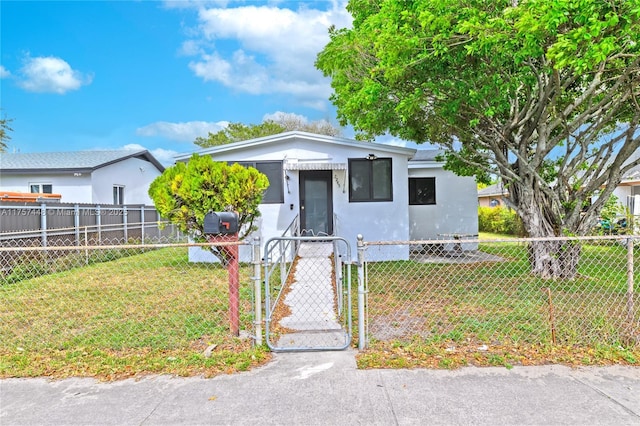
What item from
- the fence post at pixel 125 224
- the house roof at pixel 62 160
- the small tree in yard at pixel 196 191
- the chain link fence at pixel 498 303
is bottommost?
the chain link fence at pixel 498 303

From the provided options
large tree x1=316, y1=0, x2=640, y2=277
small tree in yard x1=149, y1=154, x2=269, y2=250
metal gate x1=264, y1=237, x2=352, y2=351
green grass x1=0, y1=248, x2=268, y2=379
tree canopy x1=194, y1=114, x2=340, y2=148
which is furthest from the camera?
tree canopy x1=194, y1=114, x2=340, y2=148

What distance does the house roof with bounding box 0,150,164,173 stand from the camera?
48.2ft

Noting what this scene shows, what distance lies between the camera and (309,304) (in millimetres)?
5664

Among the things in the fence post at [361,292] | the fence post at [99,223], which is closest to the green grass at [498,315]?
the fence post at [361,292]

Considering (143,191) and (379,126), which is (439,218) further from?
(143,191)

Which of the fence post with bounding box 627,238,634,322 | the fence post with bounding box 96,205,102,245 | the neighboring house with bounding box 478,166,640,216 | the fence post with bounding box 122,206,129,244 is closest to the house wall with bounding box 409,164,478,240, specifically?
the neighboring house with bounding box 478,166,640,216

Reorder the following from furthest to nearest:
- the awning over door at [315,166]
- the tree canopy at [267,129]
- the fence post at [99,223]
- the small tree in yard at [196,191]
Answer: the tree canopy at [267,129], the fence post at [99,223], the awning over door at [315,166], the small tree in yard at [196,191]

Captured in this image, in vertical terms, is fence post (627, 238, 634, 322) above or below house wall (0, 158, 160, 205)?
below

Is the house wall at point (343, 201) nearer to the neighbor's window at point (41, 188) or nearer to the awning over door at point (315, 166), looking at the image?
the awning over door at point (315, 166)

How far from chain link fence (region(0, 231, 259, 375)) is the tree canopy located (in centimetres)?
2182

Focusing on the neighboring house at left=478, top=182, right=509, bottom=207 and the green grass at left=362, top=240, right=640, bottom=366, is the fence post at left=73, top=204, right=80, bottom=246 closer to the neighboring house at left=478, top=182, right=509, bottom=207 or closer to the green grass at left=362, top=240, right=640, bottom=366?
the green grass at left=362, top=240, right=640, bottom=366

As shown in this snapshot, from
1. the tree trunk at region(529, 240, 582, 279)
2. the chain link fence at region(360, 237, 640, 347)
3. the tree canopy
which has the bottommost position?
the chain link fence at region(360, 237, 640, 347)

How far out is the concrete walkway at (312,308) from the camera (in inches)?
164

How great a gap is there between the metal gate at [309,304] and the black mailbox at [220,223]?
21.2 inches
